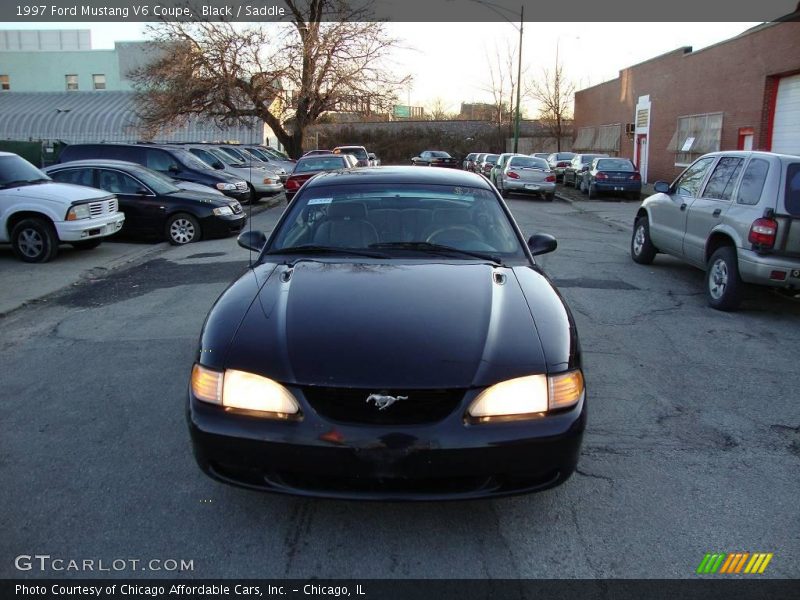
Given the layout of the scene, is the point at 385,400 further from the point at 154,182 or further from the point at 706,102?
the point at 706,102

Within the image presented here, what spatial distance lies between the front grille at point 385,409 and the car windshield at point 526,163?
21.8 meters

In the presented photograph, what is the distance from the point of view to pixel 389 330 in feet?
10.1

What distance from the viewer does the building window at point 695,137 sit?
24.0 m

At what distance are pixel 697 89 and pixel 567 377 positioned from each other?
87.1 feet

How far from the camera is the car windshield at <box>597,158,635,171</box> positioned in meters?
23.7

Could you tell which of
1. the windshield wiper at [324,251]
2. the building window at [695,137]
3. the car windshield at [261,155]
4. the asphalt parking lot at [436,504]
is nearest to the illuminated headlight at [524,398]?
the asphalt parking lot at [436,504]

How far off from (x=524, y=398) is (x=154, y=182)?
11.7 m

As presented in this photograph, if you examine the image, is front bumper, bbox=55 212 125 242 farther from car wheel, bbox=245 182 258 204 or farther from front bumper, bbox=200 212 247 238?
car wheel, bbox=245 182 258 204

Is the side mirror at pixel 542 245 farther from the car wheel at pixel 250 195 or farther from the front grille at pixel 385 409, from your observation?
the front grille at pixel 385 409

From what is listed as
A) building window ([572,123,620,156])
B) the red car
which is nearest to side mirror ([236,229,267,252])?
the red car

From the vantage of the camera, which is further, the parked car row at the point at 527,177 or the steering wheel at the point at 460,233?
the parked car row at the point at 527,177

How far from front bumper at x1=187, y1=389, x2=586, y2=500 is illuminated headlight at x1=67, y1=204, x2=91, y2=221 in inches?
337

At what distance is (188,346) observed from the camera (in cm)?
596

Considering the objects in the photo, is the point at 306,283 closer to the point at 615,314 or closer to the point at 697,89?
the point at 615,314
